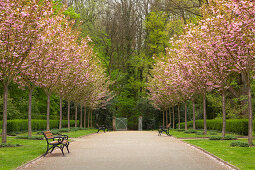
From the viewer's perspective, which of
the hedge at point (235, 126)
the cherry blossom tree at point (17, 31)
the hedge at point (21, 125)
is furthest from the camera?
the hedge at point (21, 125)

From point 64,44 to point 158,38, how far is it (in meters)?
30.7

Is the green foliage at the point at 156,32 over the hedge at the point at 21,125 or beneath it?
over

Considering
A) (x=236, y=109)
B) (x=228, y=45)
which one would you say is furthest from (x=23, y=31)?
(x=236, y=109)

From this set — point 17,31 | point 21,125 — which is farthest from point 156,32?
point 17,31

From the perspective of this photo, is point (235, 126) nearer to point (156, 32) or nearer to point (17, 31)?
point (17, 31)

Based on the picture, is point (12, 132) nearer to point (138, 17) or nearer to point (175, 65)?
point (175, 65)

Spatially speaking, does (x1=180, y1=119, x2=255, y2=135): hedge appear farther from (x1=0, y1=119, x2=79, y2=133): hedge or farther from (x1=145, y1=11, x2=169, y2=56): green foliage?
(x1=145, y1=11, x2=169, y2=56): green foliage

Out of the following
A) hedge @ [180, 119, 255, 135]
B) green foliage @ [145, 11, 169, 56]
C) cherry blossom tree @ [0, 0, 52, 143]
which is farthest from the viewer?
green foliage @ [145, 11, 169, 56]

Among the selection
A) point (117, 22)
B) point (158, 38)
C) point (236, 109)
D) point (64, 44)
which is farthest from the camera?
point (158, 38)

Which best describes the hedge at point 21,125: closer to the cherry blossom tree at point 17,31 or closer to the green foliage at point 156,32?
the cherry blossom tree at point 17,31

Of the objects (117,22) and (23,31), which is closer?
(23,31)

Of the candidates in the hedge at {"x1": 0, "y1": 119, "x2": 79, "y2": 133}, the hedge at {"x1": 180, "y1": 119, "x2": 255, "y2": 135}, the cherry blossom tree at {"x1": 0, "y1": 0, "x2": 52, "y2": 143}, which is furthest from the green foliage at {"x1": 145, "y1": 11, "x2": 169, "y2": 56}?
the cherry blossom tree at {"x1": 0, "y1": 0, "x2": 52, "y2": 143}

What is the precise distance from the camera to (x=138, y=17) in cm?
5375

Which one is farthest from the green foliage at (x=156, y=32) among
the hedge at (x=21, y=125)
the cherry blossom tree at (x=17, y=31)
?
the cherry blossom tree at (x=17, y=31)
